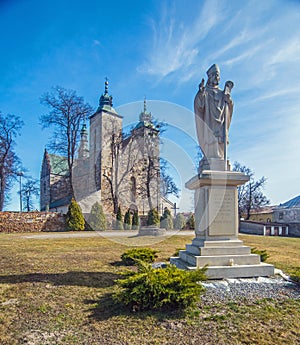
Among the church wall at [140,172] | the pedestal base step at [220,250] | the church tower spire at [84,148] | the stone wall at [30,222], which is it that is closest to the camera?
the pedestal base step at [220,250]

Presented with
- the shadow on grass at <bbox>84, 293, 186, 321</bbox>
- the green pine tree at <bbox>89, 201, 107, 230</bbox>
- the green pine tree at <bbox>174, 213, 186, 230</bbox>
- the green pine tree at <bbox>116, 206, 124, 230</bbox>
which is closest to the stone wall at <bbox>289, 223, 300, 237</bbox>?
the green pine tree at <bbox>174, 213, 186, 230</bbox>

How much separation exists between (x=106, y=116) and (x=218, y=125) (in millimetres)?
31276

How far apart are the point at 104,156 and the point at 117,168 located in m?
2.07

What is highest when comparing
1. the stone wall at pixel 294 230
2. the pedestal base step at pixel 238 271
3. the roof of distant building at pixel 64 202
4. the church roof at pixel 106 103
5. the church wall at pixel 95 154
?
the church roof at pixel 106 103

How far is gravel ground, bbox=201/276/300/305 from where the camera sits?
398cm

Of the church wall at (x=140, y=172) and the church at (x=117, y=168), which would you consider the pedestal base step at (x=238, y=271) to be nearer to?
the church at (x=117, y=168)

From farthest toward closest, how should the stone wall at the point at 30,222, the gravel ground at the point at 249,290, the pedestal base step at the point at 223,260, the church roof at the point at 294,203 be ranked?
1. the church roof at the point at 294,203
2. the stone wall at the point at 30,222
3. the pedestal base step at the point at 223,260
4. the gravel ground at the point at 249,290

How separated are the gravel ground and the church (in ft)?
74.9

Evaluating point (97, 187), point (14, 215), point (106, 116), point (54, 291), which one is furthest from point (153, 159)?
point (54, 291)

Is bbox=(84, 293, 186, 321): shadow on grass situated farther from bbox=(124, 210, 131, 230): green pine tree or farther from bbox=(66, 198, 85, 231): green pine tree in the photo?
bbox=(124, 210, 131, 230): green pine tree

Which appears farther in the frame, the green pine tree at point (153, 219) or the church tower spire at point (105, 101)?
the church tower spire at point (105, 101)

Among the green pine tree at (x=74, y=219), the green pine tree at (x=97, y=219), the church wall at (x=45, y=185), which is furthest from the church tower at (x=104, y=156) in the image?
the church wall at (x=45, y=185)

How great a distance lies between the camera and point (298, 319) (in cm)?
328

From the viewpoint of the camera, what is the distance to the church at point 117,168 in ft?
93.7
